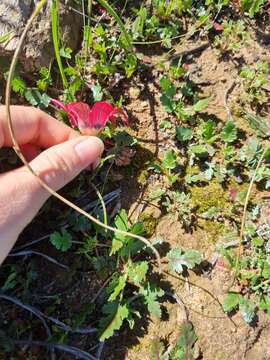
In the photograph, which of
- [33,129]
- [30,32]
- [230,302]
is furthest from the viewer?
[30,32]

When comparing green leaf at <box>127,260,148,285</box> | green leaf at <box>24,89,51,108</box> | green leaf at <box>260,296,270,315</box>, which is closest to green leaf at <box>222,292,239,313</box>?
green leaf at <box>260,296,270,315</box>

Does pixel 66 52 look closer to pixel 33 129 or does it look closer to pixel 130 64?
pixel 130 64

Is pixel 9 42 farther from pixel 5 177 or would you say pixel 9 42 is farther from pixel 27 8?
pixel 5 177

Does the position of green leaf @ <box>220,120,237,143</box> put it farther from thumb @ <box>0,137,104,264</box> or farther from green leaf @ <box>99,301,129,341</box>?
green leaf @ <box>99,301,129,341</box>

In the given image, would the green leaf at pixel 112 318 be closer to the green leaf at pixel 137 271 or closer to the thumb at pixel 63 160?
the green leaf at pixel 137 271

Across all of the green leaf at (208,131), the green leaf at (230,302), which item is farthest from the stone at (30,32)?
the green leaf at (230,302)

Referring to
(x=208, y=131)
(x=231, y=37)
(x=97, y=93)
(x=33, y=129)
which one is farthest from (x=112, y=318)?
(x=231, y=37)
